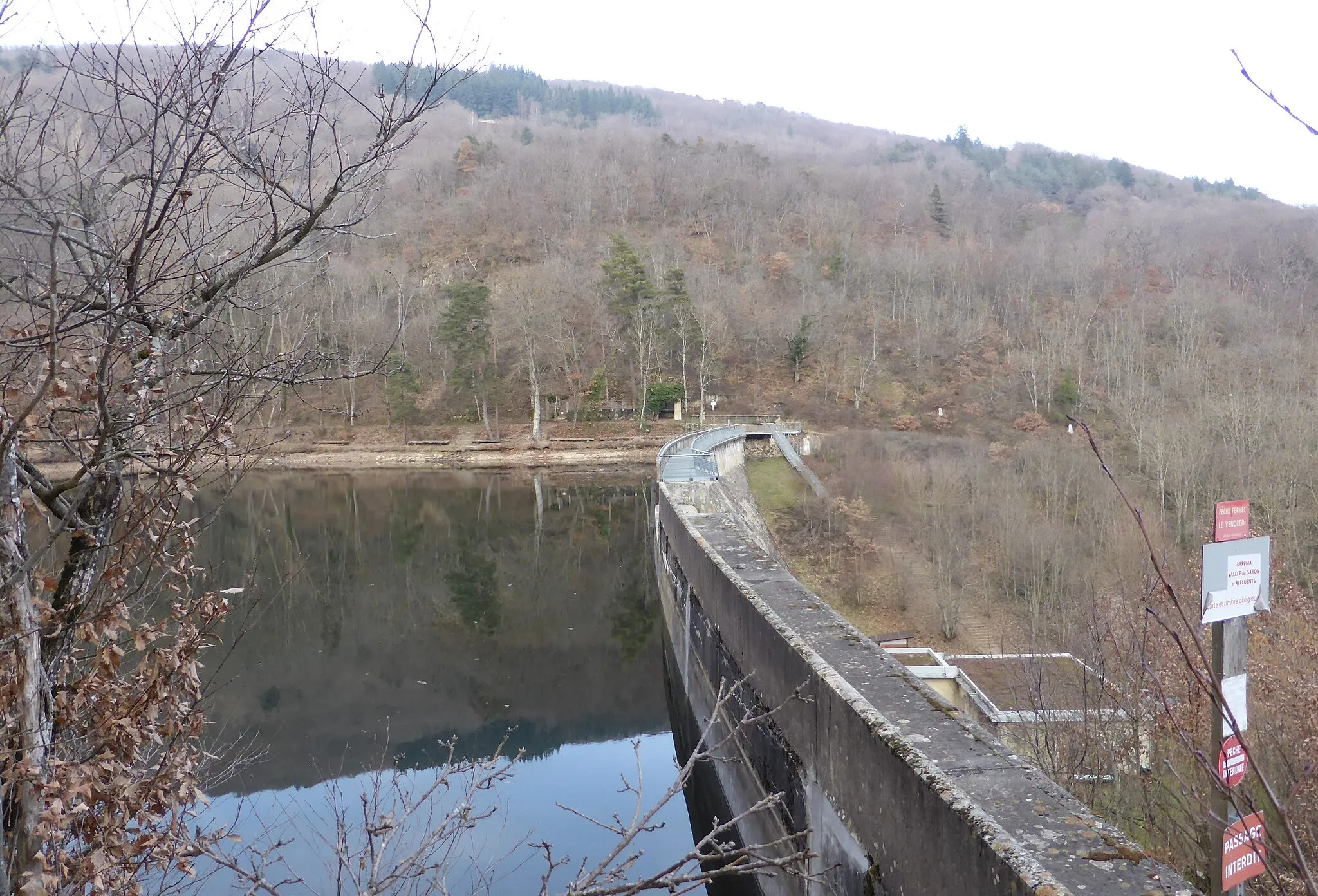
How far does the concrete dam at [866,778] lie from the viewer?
12.9 feet

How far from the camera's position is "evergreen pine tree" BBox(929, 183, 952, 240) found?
3681 inches

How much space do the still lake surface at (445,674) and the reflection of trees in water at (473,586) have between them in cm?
8

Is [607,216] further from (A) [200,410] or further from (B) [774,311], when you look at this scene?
(A) [200,410]

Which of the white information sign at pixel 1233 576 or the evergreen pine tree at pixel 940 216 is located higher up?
the evergreen pine tree at pixel 940 216

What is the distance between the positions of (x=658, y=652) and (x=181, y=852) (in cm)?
1554

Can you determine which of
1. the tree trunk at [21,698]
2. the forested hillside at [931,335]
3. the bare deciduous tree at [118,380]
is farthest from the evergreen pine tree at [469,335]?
the tree trunk at [21,698]

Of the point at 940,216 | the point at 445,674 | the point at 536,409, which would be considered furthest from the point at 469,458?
the point at 940,216

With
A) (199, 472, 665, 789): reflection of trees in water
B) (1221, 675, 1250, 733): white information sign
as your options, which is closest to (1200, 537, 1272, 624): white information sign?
(1221, 675, 1250, 733): white information sign

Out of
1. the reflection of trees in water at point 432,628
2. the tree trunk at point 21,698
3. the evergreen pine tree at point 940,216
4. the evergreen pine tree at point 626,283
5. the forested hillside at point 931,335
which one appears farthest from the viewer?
the evergreen pine tree at point 940,216

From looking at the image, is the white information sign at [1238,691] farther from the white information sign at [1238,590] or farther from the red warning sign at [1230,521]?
the red warning sign at [1230,521]

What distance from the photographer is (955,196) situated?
10794 centimetres

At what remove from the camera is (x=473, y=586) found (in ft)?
77.6

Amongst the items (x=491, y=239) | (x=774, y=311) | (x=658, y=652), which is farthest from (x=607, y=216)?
(x=658, y=652)

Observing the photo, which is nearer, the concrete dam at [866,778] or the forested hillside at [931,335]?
the concrete dam at [866,778]
